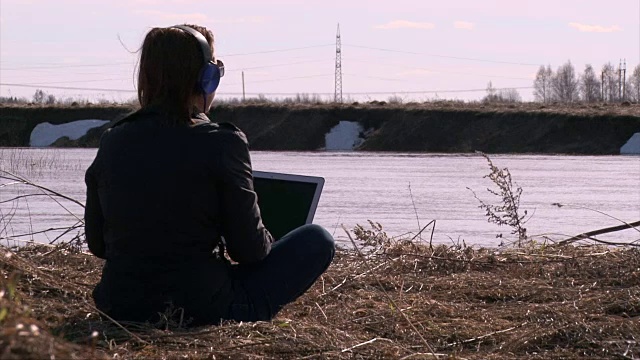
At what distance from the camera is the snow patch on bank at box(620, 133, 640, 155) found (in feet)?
119

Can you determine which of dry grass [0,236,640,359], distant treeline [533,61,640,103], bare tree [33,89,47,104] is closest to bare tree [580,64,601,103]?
distant treeline [533,61,640,103]

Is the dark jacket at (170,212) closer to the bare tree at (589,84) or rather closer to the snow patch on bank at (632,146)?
the snow patch on bank at (632,146)

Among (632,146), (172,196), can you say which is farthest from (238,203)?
(632,146)

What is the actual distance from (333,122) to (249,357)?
4186 cm

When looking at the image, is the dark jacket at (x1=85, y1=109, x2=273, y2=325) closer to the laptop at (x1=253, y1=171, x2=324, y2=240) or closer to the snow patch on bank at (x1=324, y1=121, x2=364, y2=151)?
the laptop at (x1=253, y1=171, x2=324, y2=240)

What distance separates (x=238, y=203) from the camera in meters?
4.15

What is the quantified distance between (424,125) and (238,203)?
130 feet

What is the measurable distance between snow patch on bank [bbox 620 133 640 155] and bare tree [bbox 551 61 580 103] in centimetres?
6359

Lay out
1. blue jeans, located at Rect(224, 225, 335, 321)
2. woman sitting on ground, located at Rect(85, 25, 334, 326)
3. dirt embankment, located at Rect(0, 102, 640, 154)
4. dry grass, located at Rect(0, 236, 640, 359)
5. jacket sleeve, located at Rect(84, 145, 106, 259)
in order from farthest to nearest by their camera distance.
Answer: dirt embankment, located at Rect(0, 102, 640, 154)
blue jeans, located at Rect(224, 225, 335, 321)
jacket sleeve, located at Rect(84, 145, 106, 259)
woman sitting on ground, located at Rect(85, 25, 334, 326)
dry grass, located at Rect(0, 236, 640, 359)

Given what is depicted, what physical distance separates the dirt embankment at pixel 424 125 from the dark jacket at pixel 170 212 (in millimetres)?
33737

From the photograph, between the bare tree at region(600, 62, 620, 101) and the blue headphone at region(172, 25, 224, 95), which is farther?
the bare tree at region(600, 62, 620, 101)

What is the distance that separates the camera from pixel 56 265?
250 inches

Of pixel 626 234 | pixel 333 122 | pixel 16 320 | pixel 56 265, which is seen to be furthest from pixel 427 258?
pixel 333 122

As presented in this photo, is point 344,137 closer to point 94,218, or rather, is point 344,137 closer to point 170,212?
point 94,218
